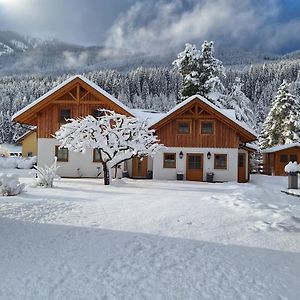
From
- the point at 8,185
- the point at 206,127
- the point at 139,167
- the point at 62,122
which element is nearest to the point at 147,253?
the point at 8,185

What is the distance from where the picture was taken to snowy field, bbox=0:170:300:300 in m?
4.21

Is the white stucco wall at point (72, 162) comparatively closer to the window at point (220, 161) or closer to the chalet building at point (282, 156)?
the window at point (220, 161)

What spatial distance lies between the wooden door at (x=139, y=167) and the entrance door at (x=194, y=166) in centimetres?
308

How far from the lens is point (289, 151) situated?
32.3 m

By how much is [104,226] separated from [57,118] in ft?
61.1

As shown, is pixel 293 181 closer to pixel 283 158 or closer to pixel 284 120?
pixel 283 158

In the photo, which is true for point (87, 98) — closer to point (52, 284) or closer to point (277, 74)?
point (52, 284)

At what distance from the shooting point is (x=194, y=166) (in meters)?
24.3

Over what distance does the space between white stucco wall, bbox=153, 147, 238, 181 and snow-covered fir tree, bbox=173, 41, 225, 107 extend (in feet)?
38.6

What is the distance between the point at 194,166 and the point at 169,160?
68.7 inches

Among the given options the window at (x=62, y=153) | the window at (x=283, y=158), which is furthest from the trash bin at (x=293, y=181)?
the window at (x=283, y=158)

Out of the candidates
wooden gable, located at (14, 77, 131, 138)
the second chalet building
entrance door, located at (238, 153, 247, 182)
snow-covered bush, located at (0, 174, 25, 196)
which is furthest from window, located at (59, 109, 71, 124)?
snow-covered bush, located at (0, 174, 25, 196)

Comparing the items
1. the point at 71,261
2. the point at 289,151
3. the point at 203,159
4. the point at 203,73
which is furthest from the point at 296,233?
the point at 203,73

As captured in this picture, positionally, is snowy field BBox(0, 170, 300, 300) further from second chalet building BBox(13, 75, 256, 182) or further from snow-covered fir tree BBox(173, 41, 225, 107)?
snow-covered fir tree BBox(173, 41, 225, 107)
